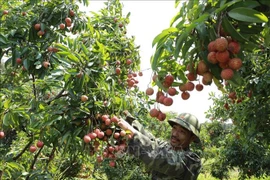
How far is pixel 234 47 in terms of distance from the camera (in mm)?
976

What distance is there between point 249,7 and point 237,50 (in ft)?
0.41

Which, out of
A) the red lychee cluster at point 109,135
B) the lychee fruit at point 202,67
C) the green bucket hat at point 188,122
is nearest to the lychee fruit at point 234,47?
the lychee fruit at point 202,67

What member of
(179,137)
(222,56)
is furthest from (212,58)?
(179,137)

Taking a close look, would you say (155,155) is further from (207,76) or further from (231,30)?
(231,30)

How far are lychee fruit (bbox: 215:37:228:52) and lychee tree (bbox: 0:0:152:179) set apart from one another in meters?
1.09

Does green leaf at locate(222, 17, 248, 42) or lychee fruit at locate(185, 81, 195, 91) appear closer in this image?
green leaf at locate(222, 17, 248, 42)

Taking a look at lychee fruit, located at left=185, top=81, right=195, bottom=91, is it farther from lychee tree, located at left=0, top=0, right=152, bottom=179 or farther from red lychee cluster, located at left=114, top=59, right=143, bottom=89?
red lychee cluster, located at left=114, top=59, right=143, bottom=89

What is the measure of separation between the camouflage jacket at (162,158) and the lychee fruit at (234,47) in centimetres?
119

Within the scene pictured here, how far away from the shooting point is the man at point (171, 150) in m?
2.10

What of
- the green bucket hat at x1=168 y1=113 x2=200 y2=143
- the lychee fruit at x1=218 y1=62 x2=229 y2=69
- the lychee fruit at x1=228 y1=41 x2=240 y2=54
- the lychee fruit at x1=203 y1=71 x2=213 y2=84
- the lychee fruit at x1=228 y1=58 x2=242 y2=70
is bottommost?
the green bucket hat at x1=168 y1=113 x2=200 y2=143

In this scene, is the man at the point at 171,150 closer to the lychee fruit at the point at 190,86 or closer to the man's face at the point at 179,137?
the man's face at the point at 179,137

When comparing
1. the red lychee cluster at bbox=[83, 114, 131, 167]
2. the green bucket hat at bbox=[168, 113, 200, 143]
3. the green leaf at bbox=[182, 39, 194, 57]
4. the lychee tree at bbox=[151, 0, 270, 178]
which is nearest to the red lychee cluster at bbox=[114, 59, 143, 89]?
the green bucket hat at bbox=[168, 113, 200, 143]

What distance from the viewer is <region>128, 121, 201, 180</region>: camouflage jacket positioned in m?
2.09

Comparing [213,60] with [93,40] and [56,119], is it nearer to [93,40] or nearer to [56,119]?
[56,119]
